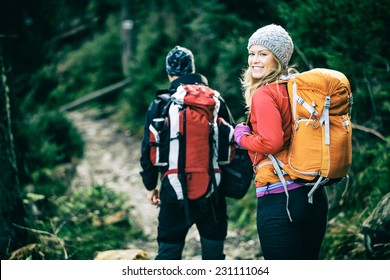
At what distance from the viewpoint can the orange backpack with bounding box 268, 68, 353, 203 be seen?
2.58 m

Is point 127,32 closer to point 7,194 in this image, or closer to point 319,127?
point 7,194

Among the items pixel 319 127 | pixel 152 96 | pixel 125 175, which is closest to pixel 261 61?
pixel 319 127

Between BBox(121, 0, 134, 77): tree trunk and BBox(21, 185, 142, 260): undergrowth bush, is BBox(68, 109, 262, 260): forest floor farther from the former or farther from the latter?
BBox(121, 0, 134, 77): tree trunk

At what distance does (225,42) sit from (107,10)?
42.8 feet

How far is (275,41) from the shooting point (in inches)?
111

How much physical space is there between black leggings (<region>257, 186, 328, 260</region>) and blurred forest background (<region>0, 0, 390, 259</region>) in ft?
4.37

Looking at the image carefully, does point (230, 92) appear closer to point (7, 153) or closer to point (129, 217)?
point (129, 217)

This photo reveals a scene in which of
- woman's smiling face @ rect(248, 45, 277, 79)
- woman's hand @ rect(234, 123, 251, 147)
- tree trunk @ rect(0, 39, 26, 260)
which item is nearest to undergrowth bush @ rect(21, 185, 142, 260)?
tree trunk @ rect(0, 39, 26, 260)

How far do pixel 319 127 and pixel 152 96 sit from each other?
343 inches

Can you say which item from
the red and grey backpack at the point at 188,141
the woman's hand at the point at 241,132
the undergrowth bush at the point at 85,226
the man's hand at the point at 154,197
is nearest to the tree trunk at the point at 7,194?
the undergrowth bush at the point at 85,226

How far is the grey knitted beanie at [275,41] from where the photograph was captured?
9.23ft

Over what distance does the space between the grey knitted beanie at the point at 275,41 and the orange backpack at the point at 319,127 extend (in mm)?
226

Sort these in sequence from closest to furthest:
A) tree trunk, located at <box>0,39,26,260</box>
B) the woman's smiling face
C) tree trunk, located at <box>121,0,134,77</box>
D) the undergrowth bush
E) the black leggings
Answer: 1. the black leggings
2. the woman's smiling face
3. tree trunk, located at <box>0,39,26,260</box>
4. the undergrowth bush
5. tree trunk, located at <box>121,0,134,77</box>

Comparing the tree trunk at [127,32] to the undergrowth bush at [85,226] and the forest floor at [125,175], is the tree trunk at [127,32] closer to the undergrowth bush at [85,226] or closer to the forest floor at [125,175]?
the forest floor at [125,175]
